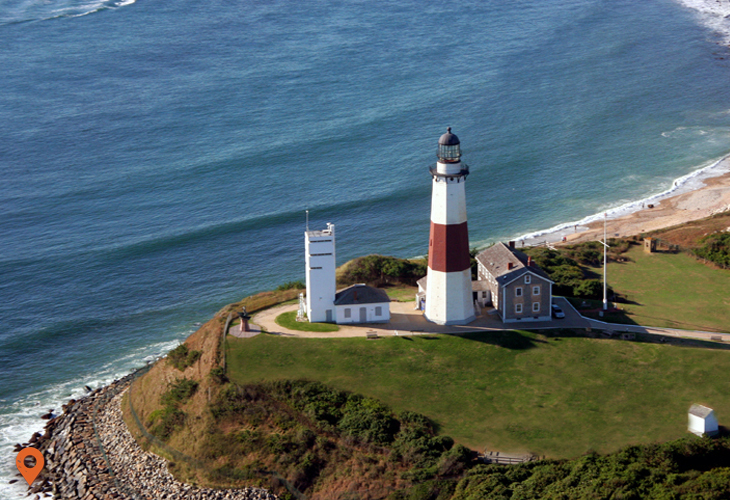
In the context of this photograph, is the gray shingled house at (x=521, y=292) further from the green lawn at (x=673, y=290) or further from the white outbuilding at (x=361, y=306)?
the white outbuilding at (x=361, y=306)

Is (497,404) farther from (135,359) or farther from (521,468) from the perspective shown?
(135,359)

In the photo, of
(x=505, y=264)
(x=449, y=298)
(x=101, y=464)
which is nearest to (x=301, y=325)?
(x=449, y=298)

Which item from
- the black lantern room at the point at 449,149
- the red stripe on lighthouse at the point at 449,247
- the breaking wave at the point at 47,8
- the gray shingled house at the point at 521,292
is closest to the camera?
the black lantern room at the point at 449,149

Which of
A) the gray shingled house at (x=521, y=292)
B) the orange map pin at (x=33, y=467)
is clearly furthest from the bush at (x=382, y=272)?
the orange map pin at (x=33, y=467)

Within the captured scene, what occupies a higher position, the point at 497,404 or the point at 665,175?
the point at 665,175

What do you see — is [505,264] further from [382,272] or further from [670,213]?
[670,213]

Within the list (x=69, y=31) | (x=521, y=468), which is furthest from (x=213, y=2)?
(x=521, y=468)

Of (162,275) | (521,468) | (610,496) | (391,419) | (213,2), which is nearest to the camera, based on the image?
(610,496)

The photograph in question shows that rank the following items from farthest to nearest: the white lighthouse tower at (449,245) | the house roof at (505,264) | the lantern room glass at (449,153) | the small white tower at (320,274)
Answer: the house roof at (505,264), the small white tower at (320,274), the white lighthouse tower at (449,245), the lantern room glass at (449,153)
